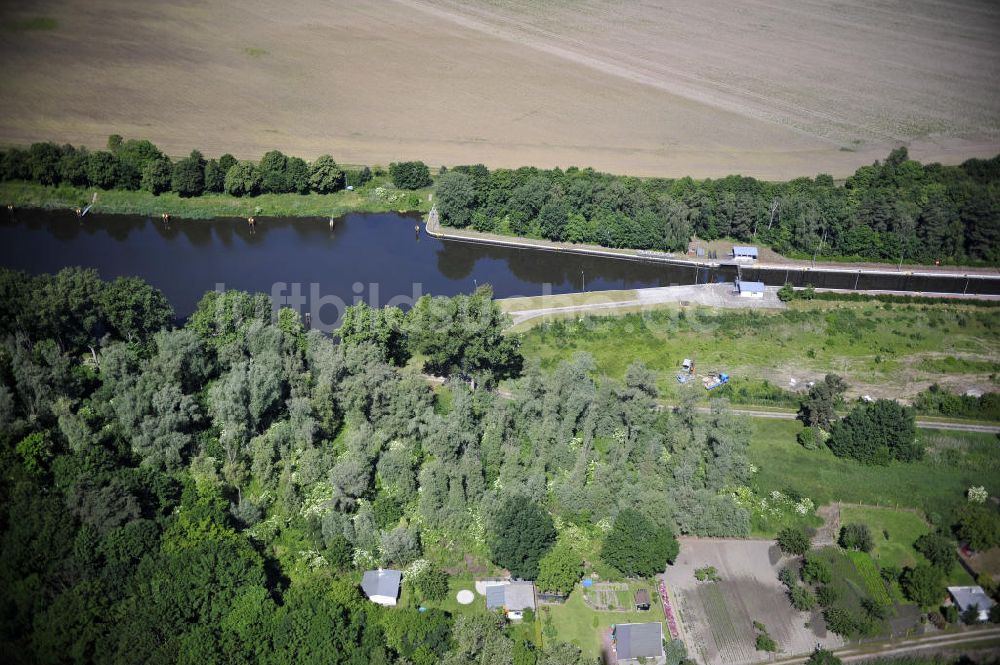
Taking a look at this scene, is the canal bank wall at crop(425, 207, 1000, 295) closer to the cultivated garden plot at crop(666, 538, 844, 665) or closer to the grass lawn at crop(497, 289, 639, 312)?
the grass lawn at crop(497, 289, 639, 312)

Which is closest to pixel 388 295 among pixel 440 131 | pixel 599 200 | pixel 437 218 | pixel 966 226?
pixel 437 218

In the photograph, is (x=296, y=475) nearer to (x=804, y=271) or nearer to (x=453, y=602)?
(x=453, y=602)

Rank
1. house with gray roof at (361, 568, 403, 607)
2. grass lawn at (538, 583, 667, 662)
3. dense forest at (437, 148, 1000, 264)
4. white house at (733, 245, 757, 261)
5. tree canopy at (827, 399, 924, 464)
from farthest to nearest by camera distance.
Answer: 1. dense forest at (437, 148, 1000, 264)
2. white house at (733, 245, 757, 261)
3. tree canopy at (827, 399, 924, 464)
4. house with gray roof at (361, 568, 403, 607)
5. grass lawn at (538, 583, 667, 662)

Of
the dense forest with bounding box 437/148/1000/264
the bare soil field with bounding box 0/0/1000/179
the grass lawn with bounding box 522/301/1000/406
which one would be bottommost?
the grass lawn with bounding box 522/301/1000/406

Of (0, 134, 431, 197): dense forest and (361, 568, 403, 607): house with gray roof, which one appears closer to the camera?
(361, 568, 403, 607): house with gray roof

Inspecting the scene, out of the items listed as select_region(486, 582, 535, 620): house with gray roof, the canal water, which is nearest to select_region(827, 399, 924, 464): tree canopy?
select_region(486, 582, 535, 620): house with gray roof

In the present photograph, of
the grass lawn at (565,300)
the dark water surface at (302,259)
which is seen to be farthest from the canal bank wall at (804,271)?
the grass lawn at (565,300)

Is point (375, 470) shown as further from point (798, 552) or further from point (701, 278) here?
point (701, 278)

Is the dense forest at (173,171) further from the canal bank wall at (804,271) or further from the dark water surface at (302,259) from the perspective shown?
the canal bank wall at (804,271)
